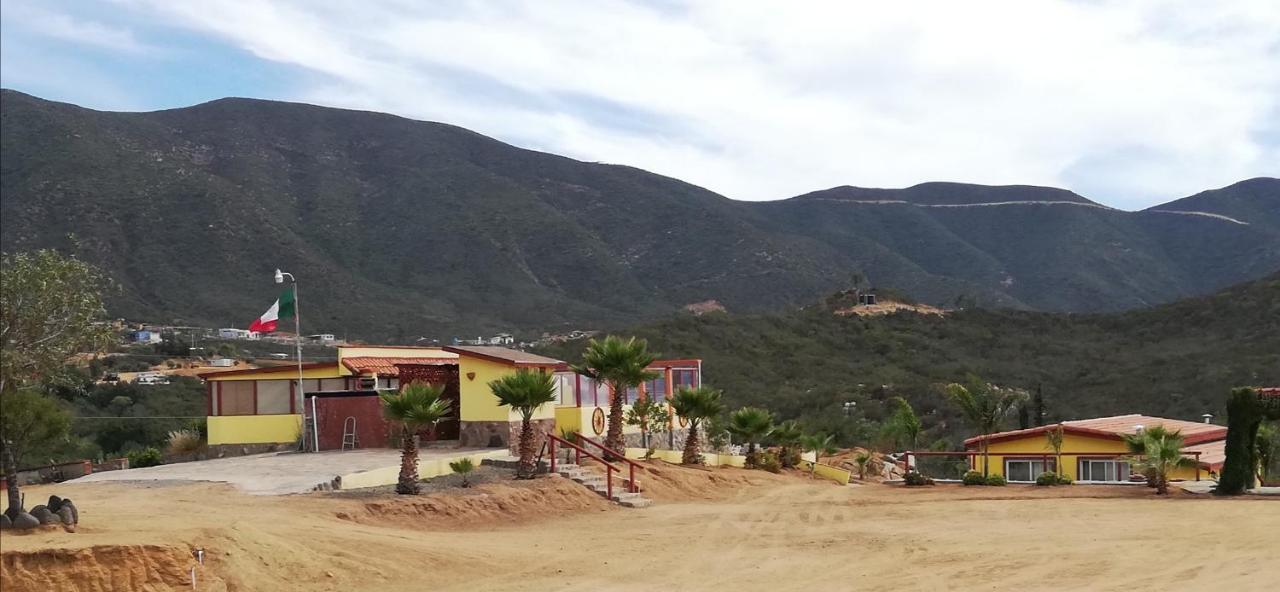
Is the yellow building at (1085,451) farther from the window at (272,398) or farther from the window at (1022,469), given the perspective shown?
the window at (272,398)

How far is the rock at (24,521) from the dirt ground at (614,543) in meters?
0.17

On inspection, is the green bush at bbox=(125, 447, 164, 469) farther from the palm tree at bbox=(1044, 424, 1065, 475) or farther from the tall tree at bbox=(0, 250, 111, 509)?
the palm tree at bbox=(1044, 424, 1065, 475)

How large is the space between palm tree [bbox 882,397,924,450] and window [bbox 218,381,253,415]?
19.8 meters

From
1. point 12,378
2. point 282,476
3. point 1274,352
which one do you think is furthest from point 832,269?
point 12,378

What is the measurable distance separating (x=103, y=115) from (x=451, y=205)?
2668 centimetres

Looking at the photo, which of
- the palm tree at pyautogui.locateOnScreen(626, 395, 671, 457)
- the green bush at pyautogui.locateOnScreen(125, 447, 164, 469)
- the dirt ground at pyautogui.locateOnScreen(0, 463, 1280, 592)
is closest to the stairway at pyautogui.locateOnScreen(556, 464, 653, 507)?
the dirt ground at pyautogui.locateOnScreen(0, 463, 1280, 592)

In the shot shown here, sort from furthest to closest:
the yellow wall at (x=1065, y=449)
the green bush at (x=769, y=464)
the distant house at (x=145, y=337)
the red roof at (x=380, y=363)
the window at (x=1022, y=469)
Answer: the distant house at (x=145, y=337) → the green bush at (x=769, y=464) → the window at (x=1022, y=469) → the yellow wall at (x=1065, y=449) → the red roof at (x=380, y=363)

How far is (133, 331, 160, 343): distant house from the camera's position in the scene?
201ft

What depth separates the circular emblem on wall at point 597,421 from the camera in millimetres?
34481

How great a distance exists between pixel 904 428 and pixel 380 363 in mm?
17549

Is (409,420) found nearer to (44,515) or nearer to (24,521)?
(44,515)

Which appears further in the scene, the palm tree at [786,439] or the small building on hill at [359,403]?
the palm tree at [786,439]

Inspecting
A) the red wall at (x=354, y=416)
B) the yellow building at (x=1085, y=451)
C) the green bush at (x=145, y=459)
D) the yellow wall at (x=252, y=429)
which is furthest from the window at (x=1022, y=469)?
the green bush at (x=145, y=459)

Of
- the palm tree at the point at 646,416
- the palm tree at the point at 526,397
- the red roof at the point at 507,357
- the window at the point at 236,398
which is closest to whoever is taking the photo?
the palm tree at the point at 526,397
